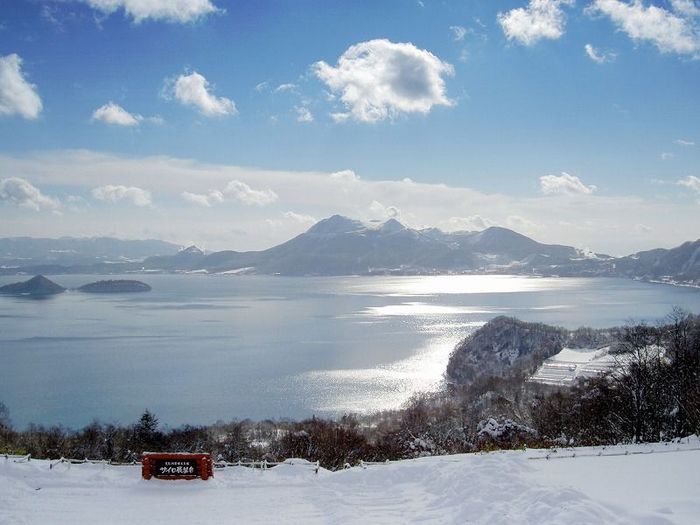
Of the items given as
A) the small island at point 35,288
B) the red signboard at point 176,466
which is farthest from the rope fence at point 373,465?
the small island at point 35,288

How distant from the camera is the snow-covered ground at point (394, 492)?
9.23 meters

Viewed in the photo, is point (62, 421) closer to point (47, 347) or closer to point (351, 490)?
point (47, 347)

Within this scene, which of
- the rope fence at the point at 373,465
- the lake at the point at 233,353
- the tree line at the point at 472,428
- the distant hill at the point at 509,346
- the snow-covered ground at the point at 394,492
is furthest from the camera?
the distant hill at the point at 509,346

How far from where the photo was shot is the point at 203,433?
40.7 m

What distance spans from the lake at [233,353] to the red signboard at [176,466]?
139ft

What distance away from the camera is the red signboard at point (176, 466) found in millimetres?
11867

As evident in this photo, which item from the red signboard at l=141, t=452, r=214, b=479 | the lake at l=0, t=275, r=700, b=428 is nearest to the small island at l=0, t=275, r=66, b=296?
the lake at l=0, t=275, r=700, b=428

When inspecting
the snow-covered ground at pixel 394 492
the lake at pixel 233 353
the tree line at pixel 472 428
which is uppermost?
the snow-covered ground at pixel 394 492

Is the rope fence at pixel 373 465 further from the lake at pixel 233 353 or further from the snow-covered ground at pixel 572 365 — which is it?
the snow-covered ground at pixel 572 365

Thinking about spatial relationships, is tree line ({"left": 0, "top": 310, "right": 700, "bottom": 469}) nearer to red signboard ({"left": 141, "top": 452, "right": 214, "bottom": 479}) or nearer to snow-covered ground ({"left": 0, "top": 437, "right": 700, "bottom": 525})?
snow-covered ground ({"left": 0, "top": 437, "right": 700, "bottom": 525})

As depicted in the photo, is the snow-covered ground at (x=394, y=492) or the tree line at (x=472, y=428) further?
the tree line at (x=472, y=428)

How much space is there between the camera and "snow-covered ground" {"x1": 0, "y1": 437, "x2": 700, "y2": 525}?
9.23 meters

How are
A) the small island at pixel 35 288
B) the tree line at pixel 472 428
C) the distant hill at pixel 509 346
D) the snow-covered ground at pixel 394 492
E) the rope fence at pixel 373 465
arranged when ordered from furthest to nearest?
the small island at pixel 35 288, the distant hill at pixel 509 346, the tree line at pixel 472 428, the rope fence at pixel 373 465, the snow-covered ground at pixel 394 492

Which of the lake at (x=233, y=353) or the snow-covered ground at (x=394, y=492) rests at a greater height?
the snow-covered ground at (x=394, y=492)
